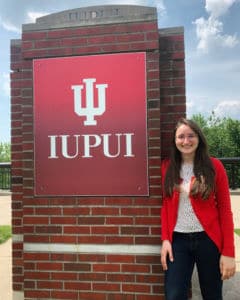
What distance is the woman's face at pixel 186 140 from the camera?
267 cm

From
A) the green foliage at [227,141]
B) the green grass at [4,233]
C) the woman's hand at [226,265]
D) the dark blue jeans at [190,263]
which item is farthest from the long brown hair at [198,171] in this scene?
the green foliage at [227,141]

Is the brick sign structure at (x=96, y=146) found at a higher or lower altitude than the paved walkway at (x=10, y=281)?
higher

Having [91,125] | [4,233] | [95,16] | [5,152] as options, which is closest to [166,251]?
[91,125]

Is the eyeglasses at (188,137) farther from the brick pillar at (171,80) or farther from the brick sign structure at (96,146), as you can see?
the brick pillar at (171,80)

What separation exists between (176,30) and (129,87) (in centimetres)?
70

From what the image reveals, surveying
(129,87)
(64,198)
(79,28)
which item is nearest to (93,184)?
(64,198)

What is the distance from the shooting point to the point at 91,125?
129 inches

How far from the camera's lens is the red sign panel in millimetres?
3229

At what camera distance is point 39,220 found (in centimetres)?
336

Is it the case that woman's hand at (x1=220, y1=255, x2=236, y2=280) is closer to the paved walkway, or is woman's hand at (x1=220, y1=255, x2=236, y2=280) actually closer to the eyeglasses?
the eyeglasses

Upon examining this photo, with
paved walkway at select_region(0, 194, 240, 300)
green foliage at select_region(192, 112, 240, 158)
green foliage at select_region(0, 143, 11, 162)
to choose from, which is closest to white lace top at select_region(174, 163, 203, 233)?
paved walkway at select_region(0, 194, 240, 300)

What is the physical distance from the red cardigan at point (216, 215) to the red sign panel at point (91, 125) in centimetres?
62

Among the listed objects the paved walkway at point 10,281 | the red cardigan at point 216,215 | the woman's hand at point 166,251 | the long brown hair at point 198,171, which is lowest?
the paved walkway at point 10,281

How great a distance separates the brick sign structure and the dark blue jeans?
613 mm
